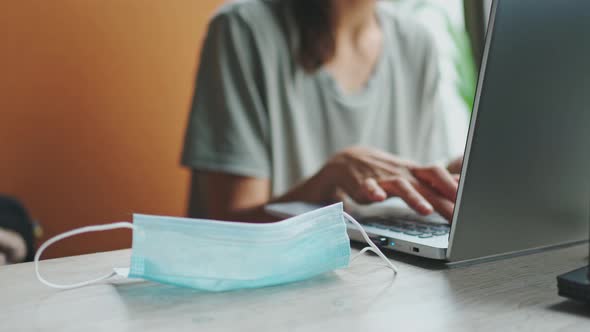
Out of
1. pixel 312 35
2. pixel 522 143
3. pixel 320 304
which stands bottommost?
pixel 320 304

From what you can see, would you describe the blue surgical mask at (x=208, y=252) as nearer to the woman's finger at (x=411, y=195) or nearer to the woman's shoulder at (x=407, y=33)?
the woman's finger at (x=411, y=195)

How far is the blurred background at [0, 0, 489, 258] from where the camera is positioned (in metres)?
1.49

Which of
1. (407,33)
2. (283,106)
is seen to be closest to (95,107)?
(283,106)

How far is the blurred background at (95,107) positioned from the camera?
1.49m

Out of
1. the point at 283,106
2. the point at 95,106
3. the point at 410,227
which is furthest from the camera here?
the point at 95,106

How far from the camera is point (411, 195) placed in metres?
0.66

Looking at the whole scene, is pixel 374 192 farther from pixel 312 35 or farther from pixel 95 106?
pixel 95 106

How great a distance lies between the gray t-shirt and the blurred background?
42cm

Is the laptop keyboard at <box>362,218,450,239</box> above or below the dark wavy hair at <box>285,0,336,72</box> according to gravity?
below

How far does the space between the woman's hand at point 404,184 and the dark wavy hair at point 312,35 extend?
0.59 metres

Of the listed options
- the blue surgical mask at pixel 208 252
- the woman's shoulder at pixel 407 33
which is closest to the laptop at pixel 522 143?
the blue surgical mask at pixel 208 252

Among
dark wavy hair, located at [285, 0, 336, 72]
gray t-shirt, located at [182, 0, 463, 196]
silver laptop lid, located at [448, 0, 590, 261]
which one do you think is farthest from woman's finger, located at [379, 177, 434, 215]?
dark wavy hair, located at [285, 0, 336, 72]

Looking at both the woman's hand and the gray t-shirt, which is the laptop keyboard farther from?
the gray t-shirt

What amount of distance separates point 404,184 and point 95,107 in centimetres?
122
